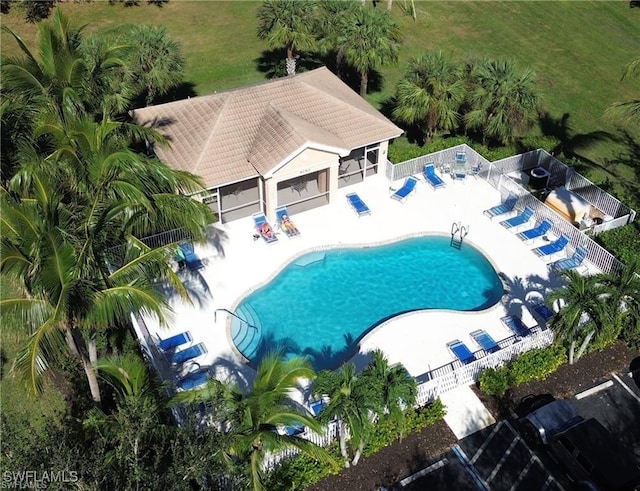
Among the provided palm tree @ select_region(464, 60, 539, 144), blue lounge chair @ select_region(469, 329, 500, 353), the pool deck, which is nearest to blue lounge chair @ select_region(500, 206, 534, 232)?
the pool deck

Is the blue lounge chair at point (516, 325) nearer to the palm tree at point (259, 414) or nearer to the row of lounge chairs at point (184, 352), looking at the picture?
the palm tree at point (259, 414)

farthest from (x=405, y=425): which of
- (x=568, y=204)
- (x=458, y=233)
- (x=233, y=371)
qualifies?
(x=568, y=204)

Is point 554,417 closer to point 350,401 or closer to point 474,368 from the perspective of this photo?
point 474,368

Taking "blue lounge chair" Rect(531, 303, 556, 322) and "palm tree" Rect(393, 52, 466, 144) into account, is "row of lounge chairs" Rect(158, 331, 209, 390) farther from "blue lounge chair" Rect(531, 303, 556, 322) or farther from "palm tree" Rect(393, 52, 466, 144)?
"palm tree" Rect(393, 52, 466, 144)

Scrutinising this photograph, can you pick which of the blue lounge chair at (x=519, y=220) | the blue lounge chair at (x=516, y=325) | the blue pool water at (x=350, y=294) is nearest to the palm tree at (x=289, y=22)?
the blue pool water at (x=350, y=294)

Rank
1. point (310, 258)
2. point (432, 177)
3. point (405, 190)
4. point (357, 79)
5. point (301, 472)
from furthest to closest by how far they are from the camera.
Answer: point (357, 79), point (432, 177), point (405, 190), point (310, 258), point (301, 472)
